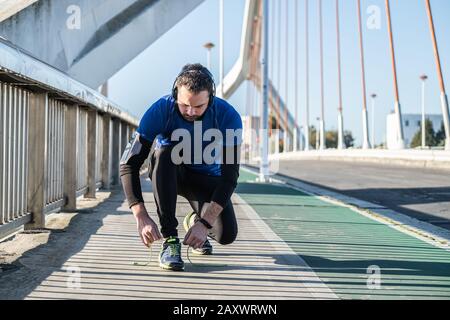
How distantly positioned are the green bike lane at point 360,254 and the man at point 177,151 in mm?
837

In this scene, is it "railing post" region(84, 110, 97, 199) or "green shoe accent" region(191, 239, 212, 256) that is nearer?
"green shoe accent" region(191, 239, 212, 256)

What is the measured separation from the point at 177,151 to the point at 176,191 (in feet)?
0.84

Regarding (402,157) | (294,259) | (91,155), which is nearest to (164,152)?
(294,259)

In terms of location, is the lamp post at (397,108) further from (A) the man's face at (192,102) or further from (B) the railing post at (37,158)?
(A) the man's face at (192,102)

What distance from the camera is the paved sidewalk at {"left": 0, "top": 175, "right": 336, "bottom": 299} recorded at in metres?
3.37

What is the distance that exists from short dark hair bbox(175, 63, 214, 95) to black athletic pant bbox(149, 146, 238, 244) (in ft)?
1.62

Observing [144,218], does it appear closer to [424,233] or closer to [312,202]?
[424,233]

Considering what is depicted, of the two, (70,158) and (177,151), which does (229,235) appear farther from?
(70,158)

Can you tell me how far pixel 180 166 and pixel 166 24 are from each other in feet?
43.4

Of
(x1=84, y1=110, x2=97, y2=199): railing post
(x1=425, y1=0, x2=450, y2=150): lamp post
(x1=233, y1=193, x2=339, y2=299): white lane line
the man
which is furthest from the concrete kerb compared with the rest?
the man

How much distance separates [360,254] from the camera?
15.5ft

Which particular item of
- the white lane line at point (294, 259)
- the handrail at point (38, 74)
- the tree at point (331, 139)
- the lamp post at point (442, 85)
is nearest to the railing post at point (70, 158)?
the handrail at point (38, 74)

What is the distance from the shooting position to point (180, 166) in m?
4.30

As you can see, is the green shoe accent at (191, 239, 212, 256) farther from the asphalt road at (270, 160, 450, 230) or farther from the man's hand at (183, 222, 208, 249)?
the asphalt road at (270, 160, 450, 230)
